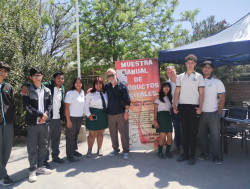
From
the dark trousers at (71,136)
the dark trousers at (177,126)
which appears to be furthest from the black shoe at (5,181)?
the dark trousers at (177,126)

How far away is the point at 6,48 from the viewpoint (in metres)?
5.30

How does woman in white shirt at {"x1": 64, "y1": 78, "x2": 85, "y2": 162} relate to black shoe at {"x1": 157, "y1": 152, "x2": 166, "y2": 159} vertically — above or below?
above

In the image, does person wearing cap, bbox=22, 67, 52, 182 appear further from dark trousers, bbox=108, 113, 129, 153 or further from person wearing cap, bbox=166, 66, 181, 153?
person wearing cap, bbox=166, 66, 181, 153

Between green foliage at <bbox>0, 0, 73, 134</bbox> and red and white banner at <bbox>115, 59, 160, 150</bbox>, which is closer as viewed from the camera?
red and white banner at <bbox>115, 59, 160, 150</bbox>

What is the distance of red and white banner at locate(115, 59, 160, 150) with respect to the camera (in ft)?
15.2

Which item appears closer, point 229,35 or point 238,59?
point 229,35

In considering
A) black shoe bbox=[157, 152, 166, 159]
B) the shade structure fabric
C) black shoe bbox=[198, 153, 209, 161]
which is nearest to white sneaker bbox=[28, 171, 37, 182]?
black shoe bbox=[157, 152, 166, 159]

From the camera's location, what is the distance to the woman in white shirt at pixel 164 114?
4266mm

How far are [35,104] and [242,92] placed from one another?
42.5 ft

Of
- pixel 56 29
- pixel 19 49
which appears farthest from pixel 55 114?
pixel 56 29

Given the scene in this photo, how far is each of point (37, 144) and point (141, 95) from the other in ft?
7.35

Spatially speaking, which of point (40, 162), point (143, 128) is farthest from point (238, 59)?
point (40, 162)

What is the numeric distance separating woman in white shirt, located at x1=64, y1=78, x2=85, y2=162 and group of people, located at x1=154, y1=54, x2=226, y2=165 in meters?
1.49

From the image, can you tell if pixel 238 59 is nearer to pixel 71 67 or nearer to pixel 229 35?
pixel 229 35
